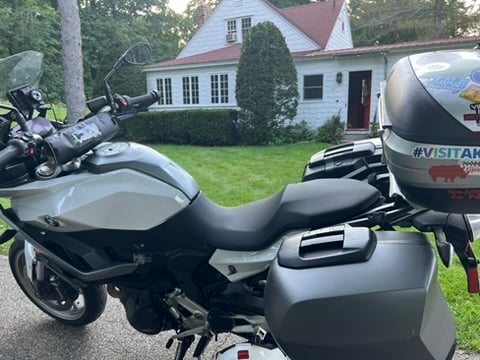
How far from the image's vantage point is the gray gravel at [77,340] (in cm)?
226

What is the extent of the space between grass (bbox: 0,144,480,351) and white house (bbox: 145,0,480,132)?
2.84 m

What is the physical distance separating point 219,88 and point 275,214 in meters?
13.9

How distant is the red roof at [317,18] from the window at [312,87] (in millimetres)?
1767

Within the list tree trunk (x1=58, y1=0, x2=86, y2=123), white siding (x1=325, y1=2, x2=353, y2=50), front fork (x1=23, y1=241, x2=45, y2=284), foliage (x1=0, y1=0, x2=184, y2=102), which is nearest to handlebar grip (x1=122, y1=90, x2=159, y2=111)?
front fork (x1=23, y1=241, x2=45, y2=284)

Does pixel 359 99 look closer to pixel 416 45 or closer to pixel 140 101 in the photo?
pixel 416 45

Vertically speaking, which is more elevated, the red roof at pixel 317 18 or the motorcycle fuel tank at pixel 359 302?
the red roof at pixel 317 18

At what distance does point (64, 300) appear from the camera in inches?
95.0

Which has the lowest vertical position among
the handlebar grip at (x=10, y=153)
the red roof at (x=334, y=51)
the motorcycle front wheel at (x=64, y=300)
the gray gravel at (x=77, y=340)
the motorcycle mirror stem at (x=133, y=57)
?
the gray gravel at (x=77, y=340)

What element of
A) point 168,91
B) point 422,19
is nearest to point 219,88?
point 168,91

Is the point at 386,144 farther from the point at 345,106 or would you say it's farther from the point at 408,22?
the point at 408,22

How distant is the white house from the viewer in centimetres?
1234

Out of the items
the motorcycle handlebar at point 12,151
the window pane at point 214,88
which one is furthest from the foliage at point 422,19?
the motorcycle handlebar at point 12,151

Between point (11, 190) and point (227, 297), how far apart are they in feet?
3.22

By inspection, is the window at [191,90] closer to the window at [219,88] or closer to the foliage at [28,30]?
the window at [219,88]
